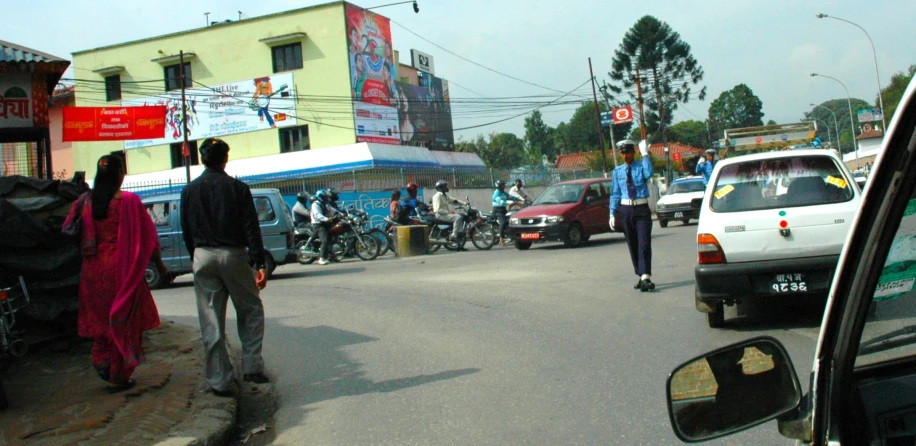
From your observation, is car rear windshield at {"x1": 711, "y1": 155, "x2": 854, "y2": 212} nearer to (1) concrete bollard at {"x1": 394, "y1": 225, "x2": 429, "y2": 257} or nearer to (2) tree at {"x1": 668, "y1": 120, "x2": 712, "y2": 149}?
(1) concrete bollard at {"x1": 394, "y1": 225, "x2": 429, "y2": 257}

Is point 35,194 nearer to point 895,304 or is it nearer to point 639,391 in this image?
point 639,391

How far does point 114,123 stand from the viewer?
95.9ft

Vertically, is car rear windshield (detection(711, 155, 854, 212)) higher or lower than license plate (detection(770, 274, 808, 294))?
higher

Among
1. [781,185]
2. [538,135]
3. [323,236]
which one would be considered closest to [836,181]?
[781,185]

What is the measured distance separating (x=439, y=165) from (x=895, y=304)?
40.8 metres

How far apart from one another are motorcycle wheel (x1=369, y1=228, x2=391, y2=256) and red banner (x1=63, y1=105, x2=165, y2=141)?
12.8 metres

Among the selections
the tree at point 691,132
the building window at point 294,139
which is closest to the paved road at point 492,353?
the building window at point 294,139

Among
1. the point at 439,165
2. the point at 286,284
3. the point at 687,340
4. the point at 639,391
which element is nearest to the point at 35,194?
the point at 639,391

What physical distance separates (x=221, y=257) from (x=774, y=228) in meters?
4.59

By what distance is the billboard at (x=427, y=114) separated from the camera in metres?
42.0

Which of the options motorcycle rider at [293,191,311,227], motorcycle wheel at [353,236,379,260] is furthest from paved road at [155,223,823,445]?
motorcycle rider at [293,191,311,227]

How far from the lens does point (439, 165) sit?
139 ft

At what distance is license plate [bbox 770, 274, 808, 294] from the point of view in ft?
22.9

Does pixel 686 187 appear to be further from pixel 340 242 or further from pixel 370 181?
pixel 340 242
